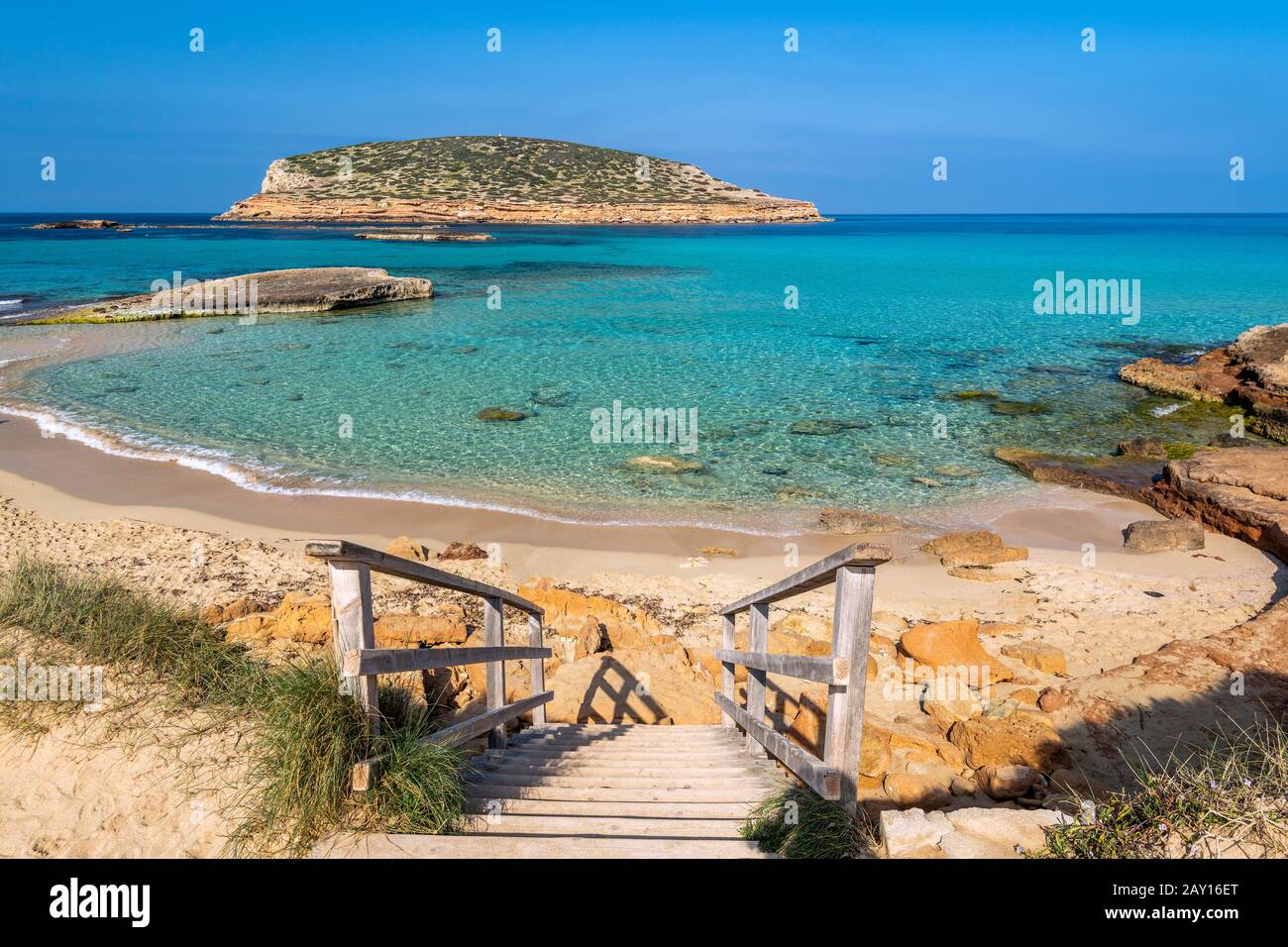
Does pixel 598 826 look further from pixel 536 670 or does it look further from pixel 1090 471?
pixel 1090 471

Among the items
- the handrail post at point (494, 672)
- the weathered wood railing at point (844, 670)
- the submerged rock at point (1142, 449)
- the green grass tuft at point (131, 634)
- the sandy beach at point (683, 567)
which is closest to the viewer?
the weathered wood railing at point (844, 670)

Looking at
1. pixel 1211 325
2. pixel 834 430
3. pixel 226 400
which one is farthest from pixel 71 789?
A: pixel 1211 325

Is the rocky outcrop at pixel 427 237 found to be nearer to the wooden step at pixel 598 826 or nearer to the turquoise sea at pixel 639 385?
the turquoise sea at pixel 639 385

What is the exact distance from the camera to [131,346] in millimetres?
24297

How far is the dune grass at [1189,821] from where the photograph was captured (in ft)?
9.07

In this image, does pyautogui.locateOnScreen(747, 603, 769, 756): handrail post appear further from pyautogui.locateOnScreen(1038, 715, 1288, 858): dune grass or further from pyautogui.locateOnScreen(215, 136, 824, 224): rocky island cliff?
pyautogui.locateOnScreen(215, 136, 824, 224): rocky island cliff

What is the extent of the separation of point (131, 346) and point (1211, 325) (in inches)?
1562

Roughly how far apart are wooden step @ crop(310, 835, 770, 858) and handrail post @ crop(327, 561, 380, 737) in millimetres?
407

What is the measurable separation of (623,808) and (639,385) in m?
16.8

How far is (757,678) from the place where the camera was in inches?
202

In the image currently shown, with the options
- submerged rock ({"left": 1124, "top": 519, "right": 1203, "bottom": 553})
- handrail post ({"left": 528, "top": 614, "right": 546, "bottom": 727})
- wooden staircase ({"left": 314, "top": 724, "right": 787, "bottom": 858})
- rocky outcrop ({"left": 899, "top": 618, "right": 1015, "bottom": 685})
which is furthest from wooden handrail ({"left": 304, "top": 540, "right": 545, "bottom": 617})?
submerged rock ({"left": 1124, "top": 519, "right": 1203, "bottom": 553})

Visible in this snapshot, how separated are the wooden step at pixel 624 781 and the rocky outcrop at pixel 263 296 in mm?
32076

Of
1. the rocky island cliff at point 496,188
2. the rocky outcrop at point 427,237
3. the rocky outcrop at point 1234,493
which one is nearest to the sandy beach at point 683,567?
the rocky outcrop at point 1234,493

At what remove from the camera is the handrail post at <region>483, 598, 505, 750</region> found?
187 inches
